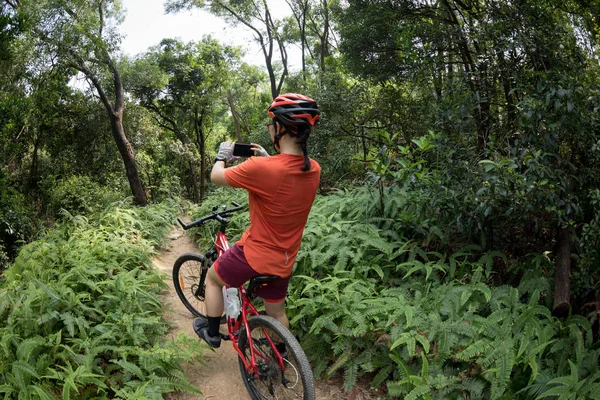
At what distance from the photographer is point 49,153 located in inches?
639

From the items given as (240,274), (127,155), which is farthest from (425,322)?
(127,155)

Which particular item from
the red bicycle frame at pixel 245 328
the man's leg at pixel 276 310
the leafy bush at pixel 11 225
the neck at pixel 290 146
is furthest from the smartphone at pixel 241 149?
the leafy bush at pixel 11 225

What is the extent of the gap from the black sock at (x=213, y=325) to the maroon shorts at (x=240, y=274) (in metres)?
0.51

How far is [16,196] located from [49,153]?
17.8 feet

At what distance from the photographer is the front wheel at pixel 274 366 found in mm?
2906

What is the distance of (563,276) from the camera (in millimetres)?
3697

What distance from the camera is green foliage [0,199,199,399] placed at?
11.0ft

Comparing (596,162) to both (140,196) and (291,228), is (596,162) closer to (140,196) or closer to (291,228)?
(291,228)

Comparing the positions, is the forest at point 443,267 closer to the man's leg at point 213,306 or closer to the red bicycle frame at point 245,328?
the man's leg at point 213,306

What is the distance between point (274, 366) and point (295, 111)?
197cm

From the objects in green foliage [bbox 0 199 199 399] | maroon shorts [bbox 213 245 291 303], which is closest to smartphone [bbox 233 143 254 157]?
maroon shorts [bbox 213 245 291 303]

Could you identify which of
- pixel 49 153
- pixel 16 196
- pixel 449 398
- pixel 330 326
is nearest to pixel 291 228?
pixel 330 326

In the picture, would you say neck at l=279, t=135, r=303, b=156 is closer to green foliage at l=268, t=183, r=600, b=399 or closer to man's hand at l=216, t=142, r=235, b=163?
man's hand at l=216, t=142, r=235, b=163

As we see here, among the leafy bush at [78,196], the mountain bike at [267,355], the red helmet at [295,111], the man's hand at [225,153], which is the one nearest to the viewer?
the red helmet at [295,111]
